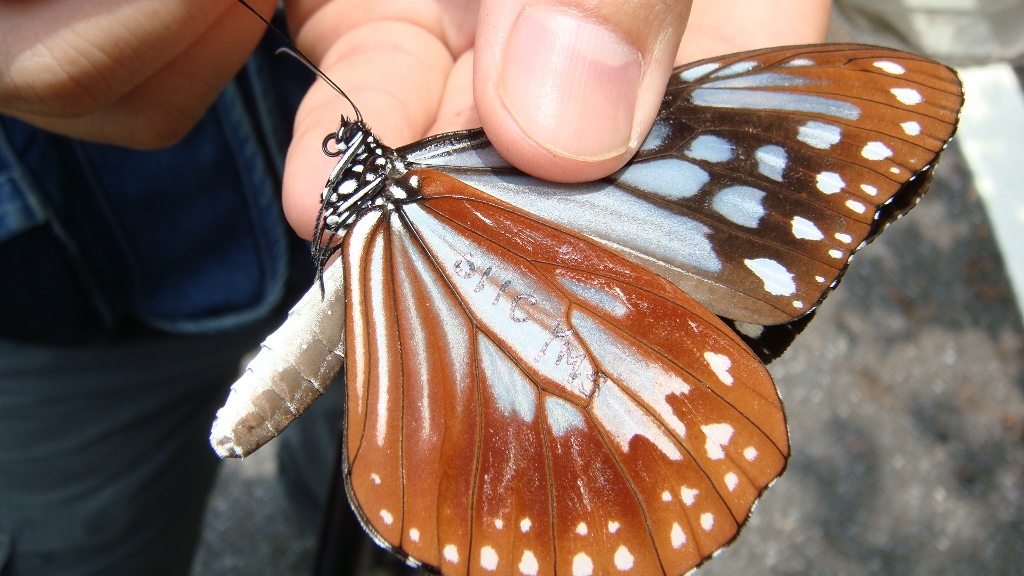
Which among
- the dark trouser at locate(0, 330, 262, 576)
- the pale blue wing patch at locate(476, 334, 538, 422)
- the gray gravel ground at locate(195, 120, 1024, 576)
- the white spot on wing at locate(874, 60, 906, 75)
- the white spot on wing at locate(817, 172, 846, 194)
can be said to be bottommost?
the gray gravel ground at locate(195, 120, 1024, 576)

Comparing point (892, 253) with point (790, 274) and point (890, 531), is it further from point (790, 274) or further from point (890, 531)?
point (790, 274)

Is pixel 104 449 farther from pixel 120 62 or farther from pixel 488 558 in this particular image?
pixel 488 558

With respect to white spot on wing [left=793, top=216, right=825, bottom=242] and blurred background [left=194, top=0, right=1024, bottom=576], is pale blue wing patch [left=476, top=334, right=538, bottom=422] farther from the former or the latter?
blurred background [left=194, top=0, right=1024, bottom=576]

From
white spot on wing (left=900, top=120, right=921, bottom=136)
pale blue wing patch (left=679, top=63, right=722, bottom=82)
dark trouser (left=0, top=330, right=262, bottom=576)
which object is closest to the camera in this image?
white spot on wing (left=900, top=120, right=921, bottom=136)

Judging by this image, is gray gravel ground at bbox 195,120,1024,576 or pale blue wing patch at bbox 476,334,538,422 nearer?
pale blue wing patch at bbox 476,334,538,422

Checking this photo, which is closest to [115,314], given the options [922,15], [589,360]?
[589,360]

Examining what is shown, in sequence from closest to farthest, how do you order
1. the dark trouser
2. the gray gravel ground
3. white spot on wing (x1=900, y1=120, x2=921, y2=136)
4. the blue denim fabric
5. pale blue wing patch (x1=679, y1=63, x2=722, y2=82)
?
white spot on wing (x1=900, y1=120, x2=921, y2=136) → pale blue wing patch (x1=679, y1=63, x2=722, y2=82) → the blue denim fabric → the dark trouser → the gray gravel ground

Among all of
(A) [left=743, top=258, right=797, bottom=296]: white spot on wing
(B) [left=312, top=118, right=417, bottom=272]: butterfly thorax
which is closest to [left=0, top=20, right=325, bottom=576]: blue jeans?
(B) [left=312, top=118, right=417, bottom=272]: butterfly thorax
